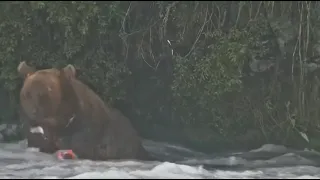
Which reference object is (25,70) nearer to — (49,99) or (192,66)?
(49,99)

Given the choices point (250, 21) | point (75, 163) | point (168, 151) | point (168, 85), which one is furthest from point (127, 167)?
point (250, 21)

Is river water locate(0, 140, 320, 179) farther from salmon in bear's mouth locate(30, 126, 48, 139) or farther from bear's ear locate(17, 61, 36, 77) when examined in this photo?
bear's ear locate(17, 61, 36, 77)

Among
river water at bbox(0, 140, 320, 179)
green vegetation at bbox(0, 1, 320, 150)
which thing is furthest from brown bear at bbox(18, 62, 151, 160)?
green vegetation at bbox(0, 1, 320, 150)

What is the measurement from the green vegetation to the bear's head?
0.43 meters

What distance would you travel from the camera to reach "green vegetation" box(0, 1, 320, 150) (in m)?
3.62

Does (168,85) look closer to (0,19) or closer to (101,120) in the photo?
(101,120)

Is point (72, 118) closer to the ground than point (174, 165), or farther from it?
farther from it

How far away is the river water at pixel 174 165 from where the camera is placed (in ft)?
9.22

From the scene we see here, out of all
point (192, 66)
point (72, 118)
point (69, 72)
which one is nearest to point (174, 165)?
point (72, 118)

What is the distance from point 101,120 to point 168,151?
1.80 feet

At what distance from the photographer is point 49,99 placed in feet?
10.4

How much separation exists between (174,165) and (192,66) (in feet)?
3.19

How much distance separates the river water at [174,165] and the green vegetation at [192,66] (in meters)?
0.15

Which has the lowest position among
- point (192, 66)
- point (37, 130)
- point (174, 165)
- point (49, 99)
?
point (174, 165)
